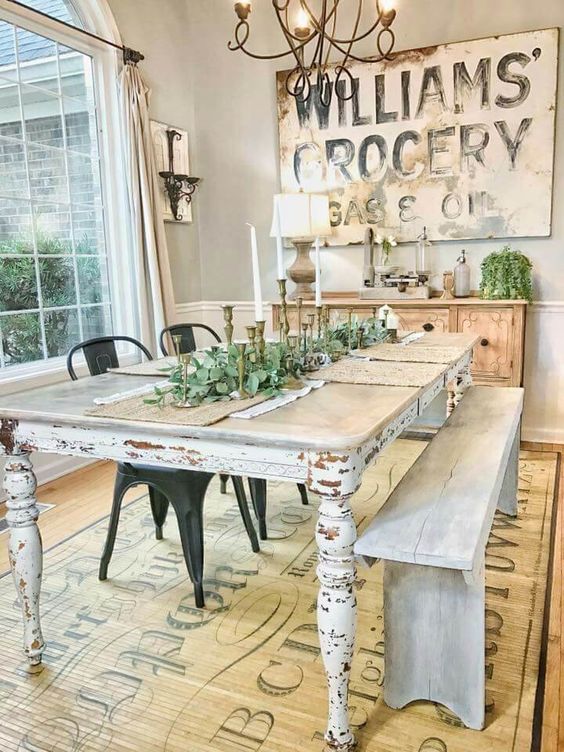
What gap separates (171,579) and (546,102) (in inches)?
135

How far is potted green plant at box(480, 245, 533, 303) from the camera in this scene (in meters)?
3.75

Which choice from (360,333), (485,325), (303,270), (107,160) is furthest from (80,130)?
(485,325)

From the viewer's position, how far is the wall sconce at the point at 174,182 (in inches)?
174

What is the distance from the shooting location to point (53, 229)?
12.0 feet

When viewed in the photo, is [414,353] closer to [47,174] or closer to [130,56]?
[47,174]

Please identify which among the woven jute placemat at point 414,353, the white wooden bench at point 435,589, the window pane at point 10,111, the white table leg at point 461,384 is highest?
the window pane at point 10,111

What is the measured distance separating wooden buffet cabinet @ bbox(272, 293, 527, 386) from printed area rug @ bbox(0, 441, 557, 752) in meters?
1.20

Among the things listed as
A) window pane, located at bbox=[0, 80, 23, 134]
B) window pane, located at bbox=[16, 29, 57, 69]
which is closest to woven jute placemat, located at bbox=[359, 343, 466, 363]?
window pane, located at bbox=[0, 80, 23, 134]

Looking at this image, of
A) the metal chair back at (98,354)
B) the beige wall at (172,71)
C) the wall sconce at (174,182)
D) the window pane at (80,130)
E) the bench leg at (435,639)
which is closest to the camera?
the bench leg at (435,639)

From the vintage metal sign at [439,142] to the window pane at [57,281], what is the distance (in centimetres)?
170

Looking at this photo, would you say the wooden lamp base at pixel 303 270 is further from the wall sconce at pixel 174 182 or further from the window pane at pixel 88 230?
the window pane at pixel 88 230

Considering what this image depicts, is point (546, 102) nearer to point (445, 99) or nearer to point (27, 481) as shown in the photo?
point (445, 99)

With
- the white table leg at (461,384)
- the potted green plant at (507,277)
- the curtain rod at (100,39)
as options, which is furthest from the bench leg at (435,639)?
the curtain rod at (100,39)

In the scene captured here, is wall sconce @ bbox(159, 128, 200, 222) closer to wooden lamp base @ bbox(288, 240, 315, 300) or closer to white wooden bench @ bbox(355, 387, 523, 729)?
wooden lamp base @ bbox(288, 240, 315, 300)
